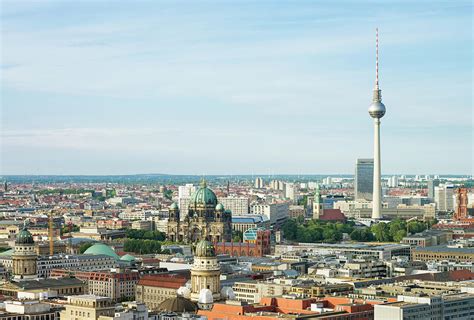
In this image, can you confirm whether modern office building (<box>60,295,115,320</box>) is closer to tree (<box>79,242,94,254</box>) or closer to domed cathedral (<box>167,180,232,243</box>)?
tree (<box>79,242,94,254</box>)

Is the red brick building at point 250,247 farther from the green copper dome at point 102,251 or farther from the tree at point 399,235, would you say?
the tree at point 399,235

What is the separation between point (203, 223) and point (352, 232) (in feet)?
95.1

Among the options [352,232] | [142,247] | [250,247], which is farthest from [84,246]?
[352,232]

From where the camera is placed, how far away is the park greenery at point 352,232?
167 m

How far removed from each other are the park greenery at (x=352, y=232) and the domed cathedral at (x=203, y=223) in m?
16.4

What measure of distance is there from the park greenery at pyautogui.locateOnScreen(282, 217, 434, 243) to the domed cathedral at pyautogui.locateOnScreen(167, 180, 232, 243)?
1645 cm

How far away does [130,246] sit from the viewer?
146m

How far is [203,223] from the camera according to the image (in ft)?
507

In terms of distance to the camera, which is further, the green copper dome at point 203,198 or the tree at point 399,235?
the tree at point 399,235

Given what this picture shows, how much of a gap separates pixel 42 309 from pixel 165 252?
6403cm

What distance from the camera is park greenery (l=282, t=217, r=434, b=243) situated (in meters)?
167

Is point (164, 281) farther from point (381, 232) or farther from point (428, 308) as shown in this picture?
point (381, 232)

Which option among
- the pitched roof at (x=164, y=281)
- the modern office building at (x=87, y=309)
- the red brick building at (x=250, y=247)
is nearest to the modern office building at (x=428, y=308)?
the modern office building at (x=87, y=309)

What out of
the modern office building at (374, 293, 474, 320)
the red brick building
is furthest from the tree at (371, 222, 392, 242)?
the modern office building at (374, 293, 474, 320)
